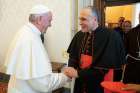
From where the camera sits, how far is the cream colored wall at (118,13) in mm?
6148

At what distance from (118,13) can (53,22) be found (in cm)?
292

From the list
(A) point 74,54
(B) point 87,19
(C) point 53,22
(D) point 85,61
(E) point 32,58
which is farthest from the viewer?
(C) point 53,22

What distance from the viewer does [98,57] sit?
2609 millimetres

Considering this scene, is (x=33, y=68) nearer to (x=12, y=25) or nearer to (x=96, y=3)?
(x=96, y=3)

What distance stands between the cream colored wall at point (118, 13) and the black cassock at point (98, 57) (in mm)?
3470

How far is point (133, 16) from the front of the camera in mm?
6133

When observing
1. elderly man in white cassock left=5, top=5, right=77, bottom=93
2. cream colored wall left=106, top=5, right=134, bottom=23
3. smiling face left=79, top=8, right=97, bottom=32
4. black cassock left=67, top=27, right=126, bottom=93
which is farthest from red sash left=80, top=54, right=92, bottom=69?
cream colored wall left=106, top=5, right=134, bottom=23

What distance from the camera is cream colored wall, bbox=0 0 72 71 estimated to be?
3.66 meters

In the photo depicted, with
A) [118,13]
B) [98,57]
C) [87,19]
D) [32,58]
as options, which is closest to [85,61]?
[98,57]

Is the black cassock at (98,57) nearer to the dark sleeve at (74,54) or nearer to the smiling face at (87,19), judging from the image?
the dark sleeve at (74,54)

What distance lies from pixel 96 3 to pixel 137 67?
1.02 meters

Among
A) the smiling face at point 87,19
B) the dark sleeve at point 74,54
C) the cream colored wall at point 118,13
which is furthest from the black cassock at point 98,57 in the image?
the cream colored wall at point 118,13

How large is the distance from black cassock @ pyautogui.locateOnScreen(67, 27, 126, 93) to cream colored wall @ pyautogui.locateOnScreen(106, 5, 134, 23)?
3.47 meters

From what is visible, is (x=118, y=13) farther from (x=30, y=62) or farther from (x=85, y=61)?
(x=30, y=62)
